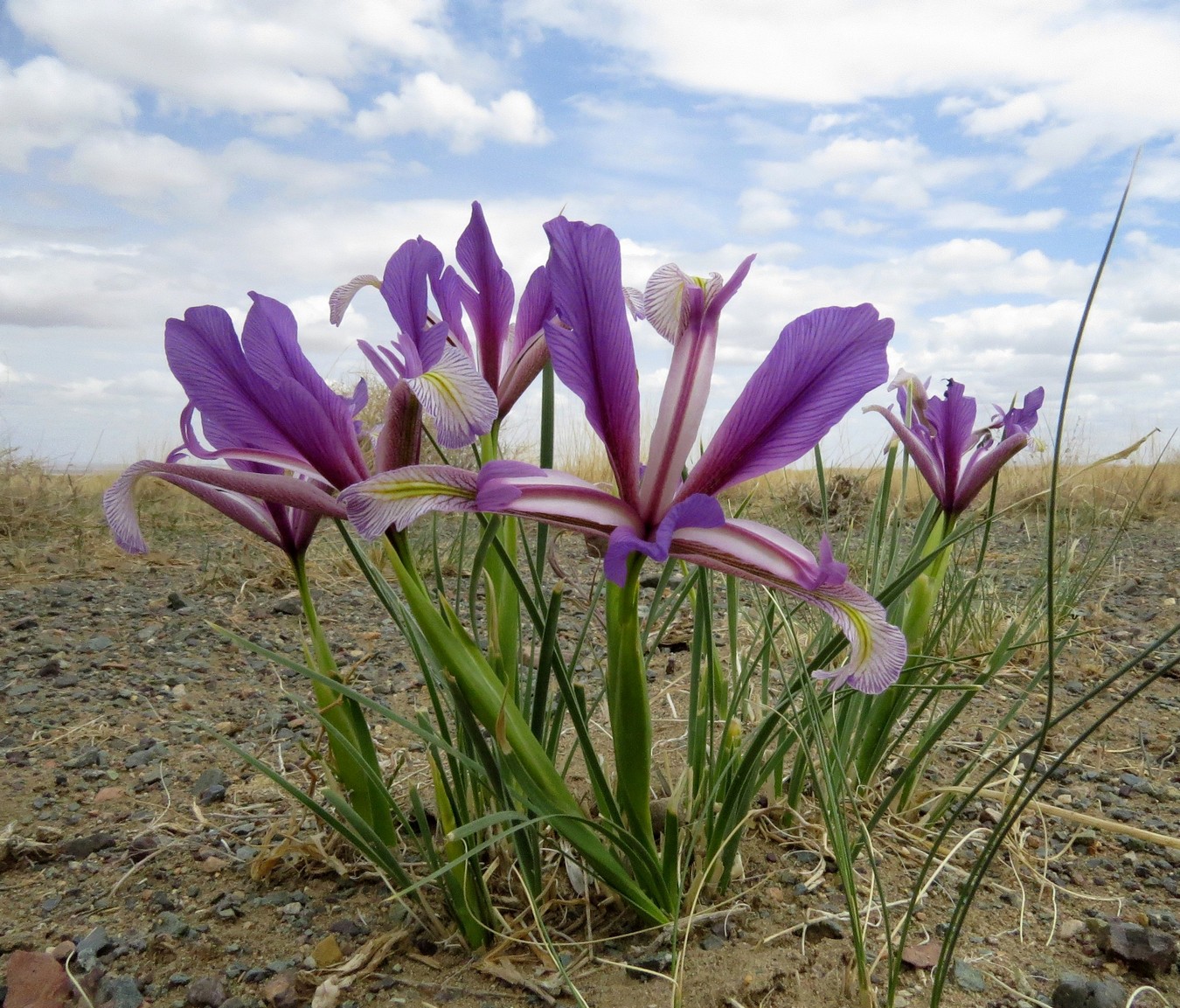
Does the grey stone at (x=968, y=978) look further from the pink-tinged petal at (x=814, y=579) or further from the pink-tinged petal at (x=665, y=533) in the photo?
the pink-tinged petal at (x=665, y=533)

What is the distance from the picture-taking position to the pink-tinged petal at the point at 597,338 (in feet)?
4.01

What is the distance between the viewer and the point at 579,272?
4.05ft

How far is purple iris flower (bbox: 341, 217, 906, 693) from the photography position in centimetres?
117

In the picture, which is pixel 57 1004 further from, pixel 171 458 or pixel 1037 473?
pixel 1037 473

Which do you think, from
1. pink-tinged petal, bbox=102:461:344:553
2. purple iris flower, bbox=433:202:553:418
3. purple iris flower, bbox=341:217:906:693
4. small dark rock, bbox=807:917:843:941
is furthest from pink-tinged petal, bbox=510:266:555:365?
small dark rock, bbox=807:917:843:941

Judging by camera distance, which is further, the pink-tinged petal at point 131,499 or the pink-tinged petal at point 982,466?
the pink-tinged petal at point 982,466

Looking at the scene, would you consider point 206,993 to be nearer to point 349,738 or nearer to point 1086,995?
point 349,738

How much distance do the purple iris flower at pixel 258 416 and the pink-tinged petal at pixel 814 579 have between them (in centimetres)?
55

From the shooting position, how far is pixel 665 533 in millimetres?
1148

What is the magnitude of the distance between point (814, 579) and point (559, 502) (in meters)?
0.35

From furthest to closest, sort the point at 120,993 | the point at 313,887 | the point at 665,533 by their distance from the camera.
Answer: the point at 313,887 → the point at 120,993 → the point at 665,533

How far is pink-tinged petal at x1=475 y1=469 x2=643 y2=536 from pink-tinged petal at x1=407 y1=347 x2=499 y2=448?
3.2 inches

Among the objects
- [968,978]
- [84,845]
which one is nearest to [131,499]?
[84,845]

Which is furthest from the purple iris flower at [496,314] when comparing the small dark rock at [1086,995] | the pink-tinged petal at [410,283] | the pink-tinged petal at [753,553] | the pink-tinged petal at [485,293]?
the small dark rock at [1086,995]
